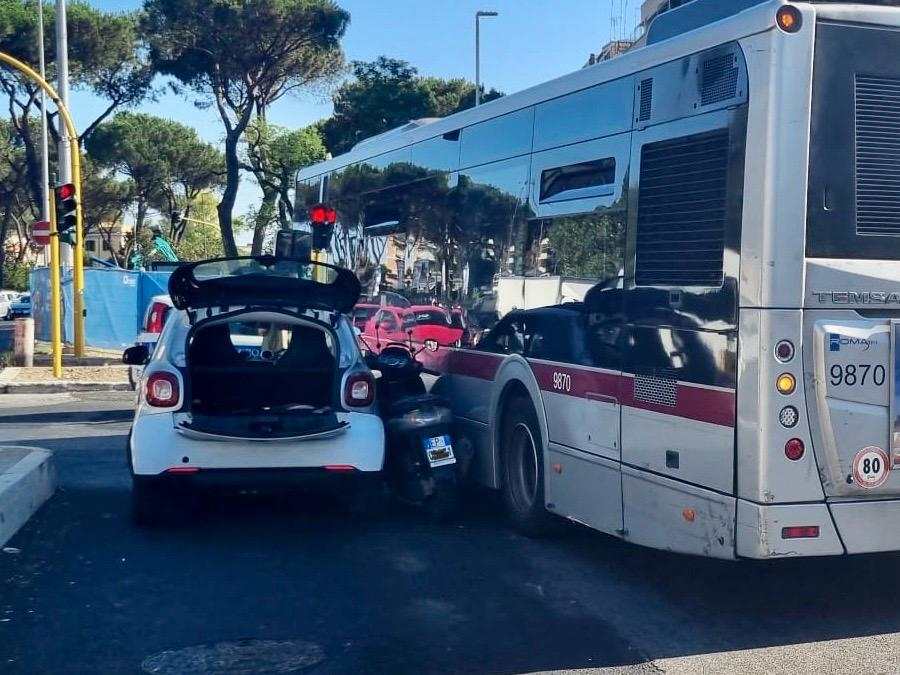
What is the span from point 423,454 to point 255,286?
5.73 ft

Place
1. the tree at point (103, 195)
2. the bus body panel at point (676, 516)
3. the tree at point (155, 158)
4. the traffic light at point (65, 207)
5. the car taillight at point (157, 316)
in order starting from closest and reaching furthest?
the bus body panel at point (676, 516), the car taillight at point (157, 316), the traffic light at point (65, 207), the tree at point (155, 158), the tree at point (103, 195)

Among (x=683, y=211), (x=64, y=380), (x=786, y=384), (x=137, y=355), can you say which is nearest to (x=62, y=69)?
(x=64, y=380)

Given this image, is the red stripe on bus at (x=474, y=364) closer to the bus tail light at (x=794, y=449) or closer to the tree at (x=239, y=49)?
the bus tail light at (x=794, y=449)

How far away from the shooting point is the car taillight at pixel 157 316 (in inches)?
673

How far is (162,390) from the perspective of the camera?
7.87 meters

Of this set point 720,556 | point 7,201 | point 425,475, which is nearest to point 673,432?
point 720,556

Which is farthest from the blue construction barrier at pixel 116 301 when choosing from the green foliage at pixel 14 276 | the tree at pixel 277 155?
the green foliage at pixel 14 276

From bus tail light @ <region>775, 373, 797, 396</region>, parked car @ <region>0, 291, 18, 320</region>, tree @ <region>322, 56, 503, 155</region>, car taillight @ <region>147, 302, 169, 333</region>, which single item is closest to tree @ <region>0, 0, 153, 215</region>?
tree @ <region>322, 56, 503, 155</region>

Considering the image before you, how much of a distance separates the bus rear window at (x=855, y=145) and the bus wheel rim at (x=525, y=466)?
294cm

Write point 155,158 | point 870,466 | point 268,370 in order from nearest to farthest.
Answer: point 870,466, point 268,370, point 155,158

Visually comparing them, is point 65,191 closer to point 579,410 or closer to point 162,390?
point 162,390

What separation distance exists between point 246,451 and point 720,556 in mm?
3499

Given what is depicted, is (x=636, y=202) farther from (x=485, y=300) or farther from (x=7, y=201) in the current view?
(x=7, y=201)

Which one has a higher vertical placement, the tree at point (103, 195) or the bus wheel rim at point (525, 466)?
the tree at point (103, 195)
